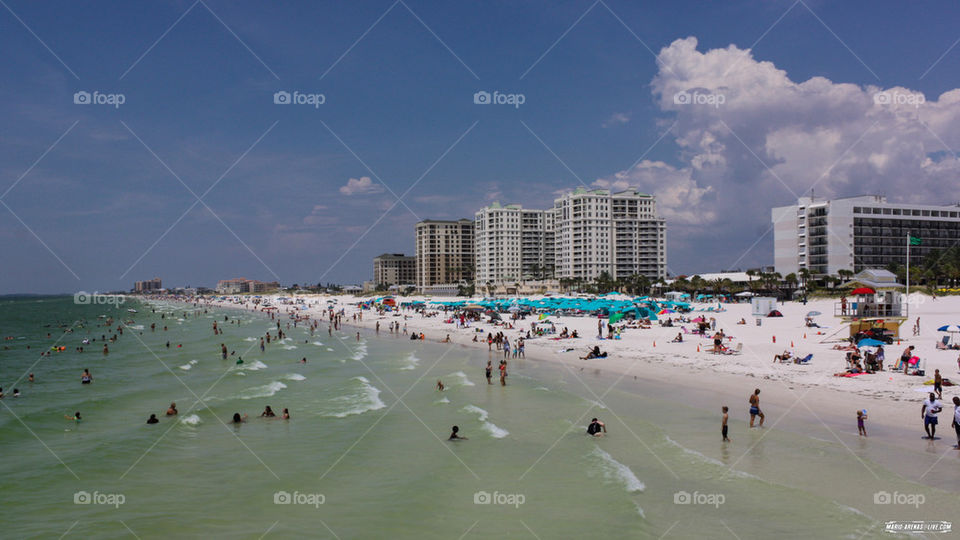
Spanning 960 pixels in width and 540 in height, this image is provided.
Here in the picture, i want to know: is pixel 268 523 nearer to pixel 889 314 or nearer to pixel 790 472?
pixel 790 472

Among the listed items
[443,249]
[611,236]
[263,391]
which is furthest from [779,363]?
[443,249]

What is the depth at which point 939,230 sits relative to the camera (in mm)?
104625

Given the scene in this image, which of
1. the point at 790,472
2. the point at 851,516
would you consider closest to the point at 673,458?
the point at 790,472

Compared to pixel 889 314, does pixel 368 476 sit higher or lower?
lower

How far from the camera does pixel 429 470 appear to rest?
661 inches

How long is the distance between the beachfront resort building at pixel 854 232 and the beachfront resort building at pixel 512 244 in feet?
237

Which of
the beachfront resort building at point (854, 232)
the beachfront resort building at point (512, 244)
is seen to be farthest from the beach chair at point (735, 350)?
the beachfront resort building at point (512, 244)

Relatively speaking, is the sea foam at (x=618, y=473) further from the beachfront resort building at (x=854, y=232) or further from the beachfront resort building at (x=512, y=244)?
the beachfront resort building at (x=512, y=244)

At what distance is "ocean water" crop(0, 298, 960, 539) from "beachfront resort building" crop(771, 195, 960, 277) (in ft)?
281

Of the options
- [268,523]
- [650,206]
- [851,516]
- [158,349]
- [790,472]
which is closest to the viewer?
[851,516]

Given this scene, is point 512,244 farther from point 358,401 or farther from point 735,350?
point 358,401

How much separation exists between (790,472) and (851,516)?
278cm

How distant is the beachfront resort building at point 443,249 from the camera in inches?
7589

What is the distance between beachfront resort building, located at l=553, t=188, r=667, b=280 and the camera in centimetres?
14300
